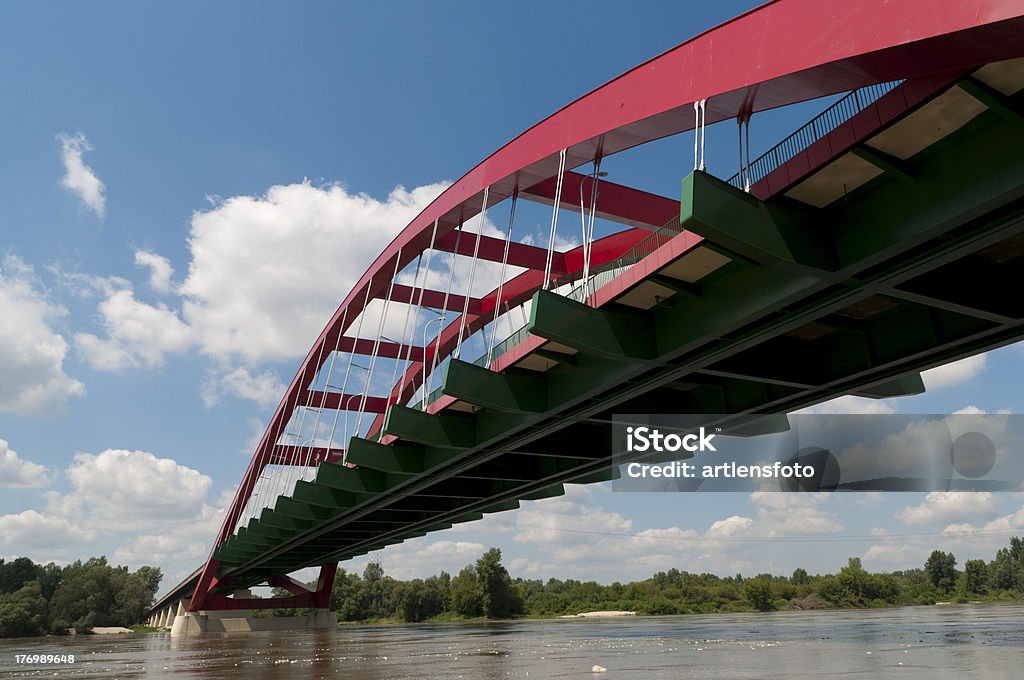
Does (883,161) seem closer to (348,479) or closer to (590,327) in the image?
(590,327)

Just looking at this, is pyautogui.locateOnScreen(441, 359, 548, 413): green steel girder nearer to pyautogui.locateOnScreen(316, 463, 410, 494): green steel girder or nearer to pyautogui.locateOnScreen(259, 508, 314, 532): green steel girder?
pyautogui.locateOnScreen(316, 463, 410, 494): green steel girder

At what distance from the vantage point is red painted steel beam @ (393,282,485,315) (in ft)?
95.5

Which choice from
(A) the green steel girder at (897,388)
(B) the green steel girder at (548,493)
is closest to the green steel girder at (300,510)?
(B) the green steel girder at (548,493)

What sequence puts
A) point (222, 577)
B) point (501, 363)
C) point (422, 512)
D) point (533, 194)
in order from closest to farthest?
point (501, 363)
point (533, 194)
point (422, 512)
point (222, 577)

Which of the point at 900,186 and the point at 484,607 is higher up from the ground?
the point at 900,186

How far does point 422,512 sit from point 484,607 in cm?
7046

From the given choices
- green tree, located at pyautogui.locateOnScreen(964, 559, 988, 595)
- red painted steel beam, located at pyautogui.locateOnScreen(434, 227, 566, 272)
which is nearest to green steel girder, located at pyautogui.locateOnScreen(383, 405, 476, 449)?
red painted steel beam, located at pyautogui.locateOnScreen(434, 227, 566, 272)

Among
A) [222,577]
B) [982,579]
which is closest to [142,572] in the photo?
[222,577]

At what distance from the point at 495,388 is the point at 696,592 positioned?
322ft

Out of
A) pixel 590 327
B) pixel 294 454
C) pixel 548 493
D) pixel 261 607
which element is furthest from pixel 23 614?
pixel 590 327

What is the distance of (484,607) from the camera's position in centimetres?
9894

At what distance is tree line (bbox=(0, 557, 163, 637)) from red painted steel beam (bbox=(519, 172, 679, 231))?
309 ft

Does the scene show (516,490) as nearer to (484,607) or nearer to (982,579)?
(484,607)

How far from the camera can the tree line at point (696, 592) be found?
96938 mm
